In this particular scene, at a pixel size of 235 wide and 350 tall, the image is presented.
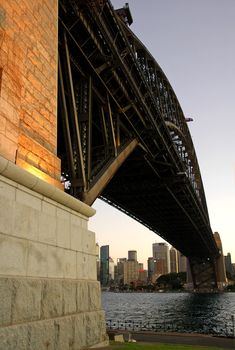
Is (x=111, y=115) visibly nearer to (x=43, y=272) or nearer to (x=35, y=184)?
(x=35, y=184)

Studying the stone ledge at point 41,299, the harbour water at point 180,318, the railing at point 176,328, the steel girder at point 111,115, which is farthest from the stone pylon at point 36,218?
the railing at point 176,328

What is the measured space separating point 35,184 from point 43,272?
1.79m

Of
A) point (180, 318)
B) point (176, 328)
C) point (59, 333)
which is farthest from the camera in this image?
point (180, 318)

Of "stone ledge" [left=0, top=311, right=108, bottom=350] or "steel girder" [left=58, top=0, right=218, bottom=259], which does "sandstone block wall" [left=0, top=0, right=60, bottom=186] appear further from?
"steel girder" [left=58, top=0, right=218, bottom=259]

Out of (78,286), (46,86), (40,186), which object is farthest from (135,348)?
(46,86)

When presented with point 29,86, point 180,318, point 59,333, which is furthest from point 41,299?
point 180,318

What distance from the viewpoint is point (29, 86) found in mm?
9094

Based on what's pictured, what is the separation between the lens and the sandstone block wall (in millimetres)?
7891

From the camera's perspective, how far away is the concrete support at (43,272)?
6.45 meters

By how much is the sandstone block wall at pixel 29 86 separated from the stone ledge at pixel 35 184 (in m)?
0.58

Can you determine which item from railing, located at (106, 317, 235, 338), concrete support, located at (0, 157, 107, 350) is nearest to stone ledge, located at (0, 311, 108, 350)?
concrete support, located at (0, 157, 107, 350)

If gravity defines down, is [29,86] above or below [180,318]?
above

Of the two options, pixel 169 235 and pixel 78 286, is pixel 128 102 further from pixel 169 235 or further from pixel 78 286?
pixel 169 235

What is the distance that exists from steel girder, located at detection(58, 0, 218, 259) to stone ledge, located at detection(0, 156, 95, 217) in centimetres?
683
